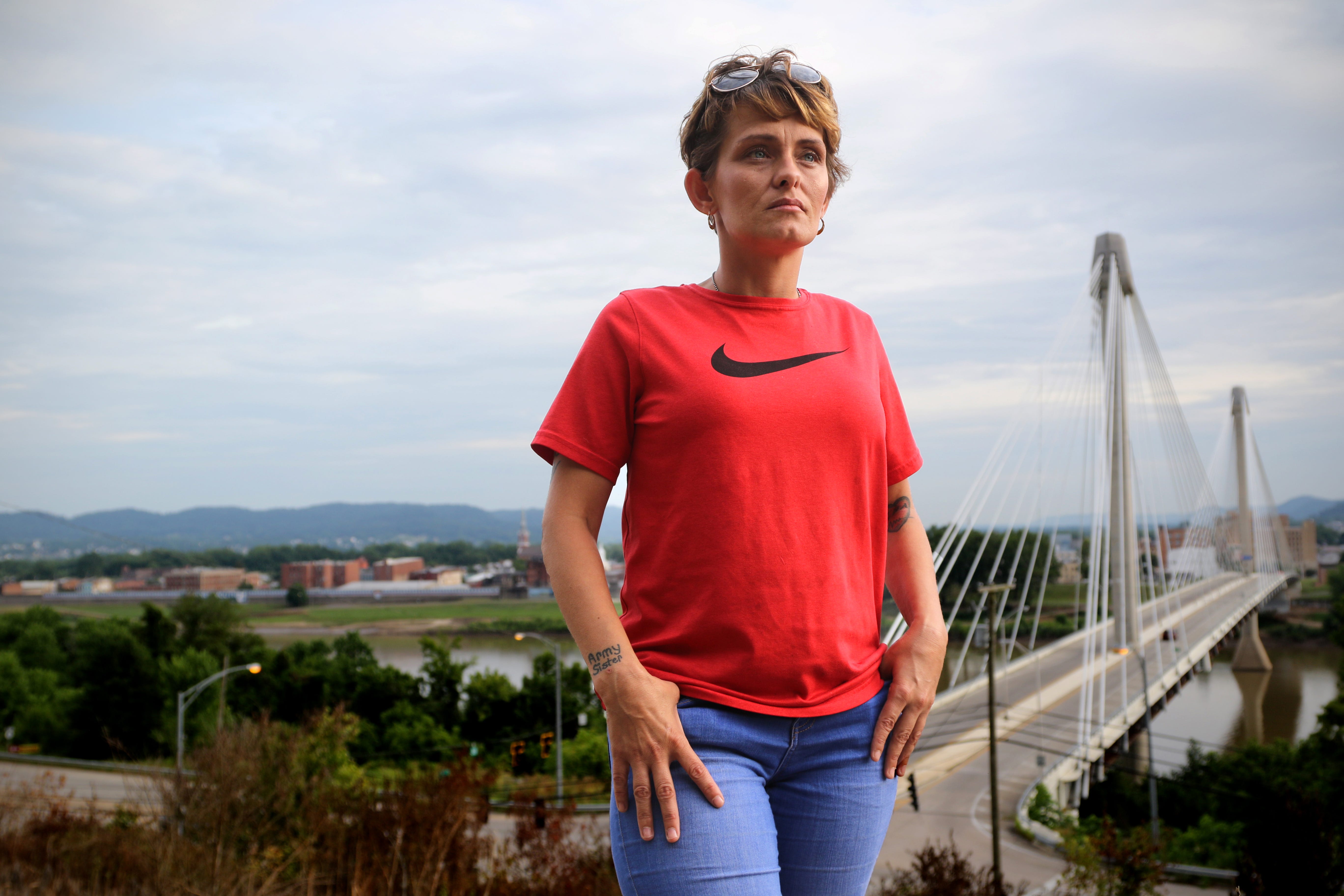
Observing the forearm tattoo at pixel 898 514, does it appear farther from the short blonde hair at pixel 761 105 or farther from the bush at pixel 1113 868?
the bush at pixel 1113 868

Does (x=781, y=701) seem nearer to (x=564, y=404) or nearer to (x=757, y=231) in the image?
(x=564, y=404)

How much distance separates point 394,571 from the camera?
8388 cm

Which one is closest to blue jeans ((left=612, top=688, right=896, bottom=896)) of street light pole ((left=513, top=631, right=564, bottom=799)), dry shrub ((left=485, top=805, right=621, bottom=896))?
dry shrub ((left=485, top=805, right=621, bottom=896))

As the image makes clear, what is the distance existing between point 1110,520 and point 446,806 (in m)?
18.2

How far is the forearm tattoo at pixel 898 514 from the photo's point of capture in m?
1.64

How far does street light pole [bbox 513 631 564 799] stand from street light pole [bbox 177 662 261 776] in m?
5.17

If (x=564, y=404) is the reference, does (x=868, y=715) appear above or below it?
below

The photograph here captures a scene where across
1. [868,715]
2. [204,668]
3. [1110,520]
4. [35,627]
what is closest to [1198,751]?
[1110,520]

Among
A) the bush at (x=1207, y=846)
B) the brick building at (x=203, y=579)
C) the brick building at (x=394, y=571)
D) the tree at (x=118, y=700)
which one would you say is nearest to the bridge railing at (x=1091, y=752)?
the bush at (x=1207, y=846)

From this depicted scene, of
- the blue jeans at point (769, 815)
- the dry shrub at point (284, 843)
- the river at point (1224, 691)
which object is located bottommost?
the river at point (1224, 691)

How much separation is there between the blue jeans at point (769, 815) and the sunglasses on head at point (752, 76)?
92 cm

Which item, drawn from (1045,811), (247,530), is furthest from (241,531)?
(1045,811)

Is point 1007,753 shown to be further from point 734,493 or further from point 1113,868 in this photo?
point 734,493

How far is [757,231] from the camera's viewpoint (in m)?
1.46
